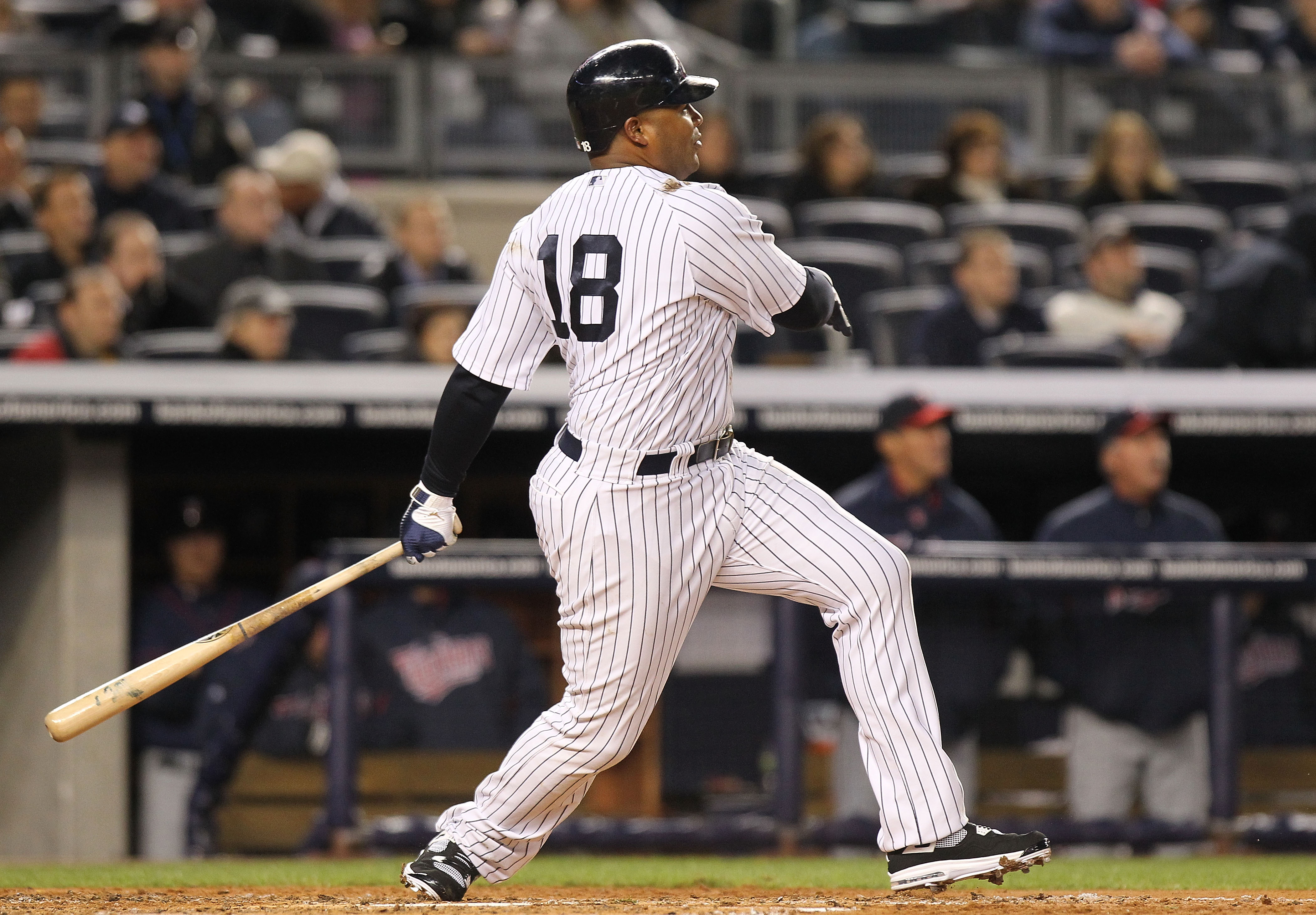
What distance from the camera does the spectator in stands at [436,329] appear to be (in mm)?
7012

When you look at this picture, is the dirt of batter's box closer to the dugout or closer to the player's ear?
the player's ear

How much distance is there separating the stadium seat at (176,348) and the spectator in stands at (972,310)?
2643 mm

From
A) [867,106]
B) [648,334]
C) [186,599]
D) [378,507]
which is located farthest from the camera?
[867,106]

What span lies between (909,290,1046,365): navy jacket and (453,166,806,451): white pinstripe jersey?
3.82 metres

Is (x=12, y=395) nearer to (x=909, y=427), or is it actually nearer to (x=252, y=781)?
(x=252, y=781)

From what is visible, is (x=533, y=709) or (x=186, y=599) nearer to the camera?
(x=533, y=709)

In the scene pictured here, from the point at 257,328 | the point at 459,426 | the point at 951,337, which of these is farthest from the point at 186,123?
the point at 459,426

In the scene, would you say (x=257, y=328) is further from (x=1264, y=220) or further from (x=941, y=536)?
(x=1264, y=220)

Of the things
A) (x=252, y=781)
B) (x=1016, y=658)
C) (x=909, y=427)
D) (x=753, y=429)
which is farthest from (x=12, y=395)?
(x=1016, y=658)

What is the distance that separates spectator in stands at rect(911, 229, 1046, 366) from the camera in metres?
7.43

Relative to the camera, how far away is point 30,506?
23.6 ft

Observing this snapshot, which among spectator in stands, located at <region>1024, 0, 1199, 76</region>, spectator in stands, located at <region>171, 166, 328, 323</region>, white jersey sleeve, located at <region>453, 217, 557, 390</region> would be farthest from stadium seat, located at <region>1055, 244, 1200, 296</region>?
white jersey sleeve, located at <region>453, 217, 557, 390</region>

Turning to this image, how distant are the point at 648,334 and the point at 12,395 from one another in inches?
143

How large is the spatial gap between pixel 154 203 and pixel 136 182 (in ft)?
0.44
